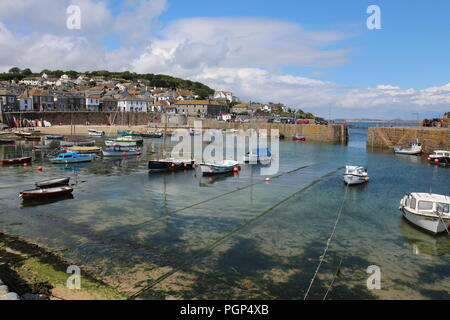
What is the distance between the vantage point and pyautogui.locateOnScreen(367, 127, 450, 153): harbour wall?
56225 millimetres

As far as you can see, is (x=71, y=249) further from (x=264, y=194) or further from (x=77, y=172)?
(x=77, y=172)

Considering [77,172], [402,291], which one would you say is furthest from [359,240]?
[77,172]

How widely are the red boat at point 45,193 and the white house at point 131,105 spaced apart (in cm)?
10295

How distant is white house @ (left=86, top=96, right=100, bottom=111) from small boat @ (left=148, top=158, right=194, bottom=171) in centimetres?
9343

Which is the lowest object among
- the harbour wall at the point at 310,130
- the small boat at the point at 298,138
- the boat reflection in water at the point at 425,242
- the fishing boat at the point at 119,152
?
the boat reflection in water at the point at 425,242

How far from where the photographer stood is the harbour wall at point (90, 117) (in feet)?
322

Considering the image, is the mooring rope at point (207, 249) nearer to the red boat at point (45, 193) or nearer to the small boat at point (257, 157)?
the red boat at point (45, 193)

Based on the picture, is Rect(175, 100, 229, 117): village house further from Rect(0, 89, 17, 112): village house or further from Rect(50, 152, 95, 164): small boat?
Rect(50, 152, 95, 164): small boat

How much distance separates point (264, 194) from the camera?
97.3 feet

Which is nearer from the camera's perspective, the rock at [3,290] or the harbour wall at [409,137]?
the rock at [3,290]

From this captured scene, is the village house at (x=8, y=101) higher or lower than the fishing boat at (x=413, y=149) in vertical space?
higher

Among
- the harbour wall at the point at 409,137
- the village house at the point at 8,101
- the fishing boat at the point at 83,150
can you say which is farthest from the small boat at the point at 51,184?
the village house at the point at 8,101

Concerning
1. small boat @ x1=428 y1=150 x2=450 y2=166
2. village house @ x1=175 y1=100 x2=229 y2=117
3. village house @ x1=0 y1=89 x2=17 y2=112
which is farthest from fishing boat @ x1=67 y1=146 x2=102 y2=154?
village house @ x1=175 y1=100 x2=229 y2=117
